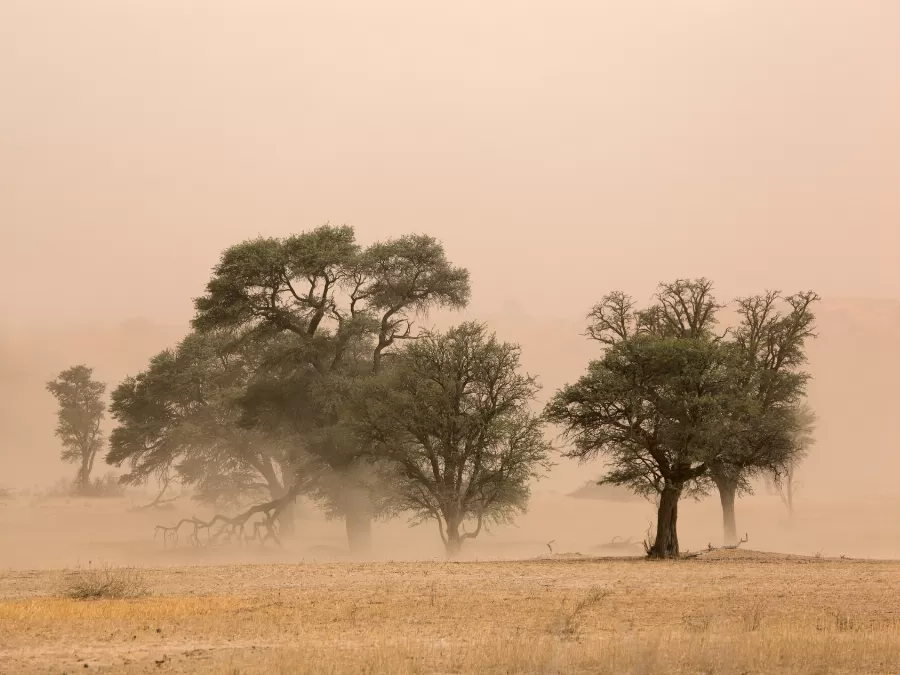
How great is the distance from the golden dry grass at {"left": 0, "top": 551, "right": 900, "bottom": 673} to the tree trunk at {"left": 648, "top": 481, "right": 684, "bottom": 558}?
202 inches

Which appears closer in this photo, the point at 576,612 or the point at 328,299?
the point at 576,612

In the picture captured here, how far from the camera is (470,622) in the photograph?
19.2 meters

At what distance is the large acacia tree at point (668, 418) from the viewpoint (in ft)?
111

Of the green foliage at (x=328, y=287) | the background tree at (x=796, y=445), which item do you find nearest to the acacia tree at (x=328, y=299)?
the green foliage at (x=328, y=287)

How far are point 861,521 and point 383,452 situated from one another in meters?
50.1

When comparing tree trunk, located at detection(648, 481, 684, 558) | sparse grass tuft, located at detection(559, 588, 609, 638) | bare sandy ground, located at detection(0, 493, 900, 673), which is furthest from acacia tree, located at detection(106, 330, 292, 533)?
sparse grass tuft, located at detection(559, 588, 609, 638)

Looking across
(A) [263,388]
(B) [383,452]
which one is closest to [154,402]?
(A) [263,388]

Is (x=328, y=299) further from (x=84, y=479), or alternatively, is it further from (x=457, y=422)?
(x=84, y=479)

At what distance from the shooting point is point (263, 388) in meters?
51.5

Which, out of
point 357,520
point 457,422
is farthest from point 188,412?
point 457,422

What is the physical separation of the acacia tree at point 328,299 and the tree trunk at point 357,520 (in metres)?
0.06

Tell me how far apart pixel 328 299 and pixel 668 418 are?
2115 cm

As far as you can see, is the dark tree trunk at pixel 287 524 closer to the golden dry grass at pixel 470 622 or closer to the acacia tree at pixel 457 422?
the acacia tree at pixel 457 422

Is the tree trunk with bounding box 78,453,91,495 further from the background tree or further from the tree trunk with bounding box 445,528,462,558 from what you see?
the background tree
